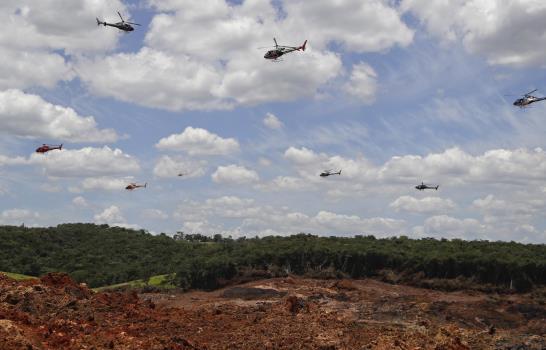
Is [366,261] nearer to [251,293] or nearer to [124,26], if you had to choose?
[251,293]

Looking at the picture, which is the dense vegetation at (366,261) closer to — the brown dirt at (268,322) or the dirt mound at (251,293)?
the brown dirt at (268,322)

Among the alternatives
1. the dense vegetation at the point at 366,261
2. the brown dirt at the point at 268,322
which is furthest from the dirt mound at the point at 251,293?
the dense vegetation at the point at 366,261

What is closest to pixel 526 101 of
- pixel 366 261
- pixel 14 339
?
pixel 366 261

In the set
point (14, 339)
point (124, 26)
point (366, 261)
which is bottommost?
point (14, 339)

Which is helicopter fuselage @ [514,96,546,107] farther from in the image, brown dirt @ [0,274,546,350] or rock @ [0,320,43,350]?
rock @ [0,320,43,350]

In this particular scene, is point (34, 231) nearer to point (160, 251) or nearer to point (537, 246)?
point (160, 251)

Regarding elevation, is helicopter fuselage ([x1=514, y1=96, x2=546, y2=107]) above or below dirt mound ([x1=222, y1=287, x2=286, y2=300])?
above

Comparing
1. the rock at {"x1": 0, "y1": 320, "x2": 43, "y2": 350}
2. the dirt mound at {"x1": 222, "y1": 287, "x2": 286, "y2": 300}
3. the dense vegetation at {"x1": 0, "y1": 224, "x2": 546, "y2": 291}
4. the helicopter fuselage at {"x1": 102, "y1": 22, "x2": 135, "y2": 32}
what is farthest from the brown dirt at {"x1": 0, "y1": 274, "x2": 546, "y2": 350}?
the helicopter fuselage at {"x1": 102, "y1": 22, "x2": 135, "y2": 32}

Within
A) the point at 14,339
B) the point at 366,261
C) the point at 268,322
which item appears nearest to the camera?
the point at 14,339
